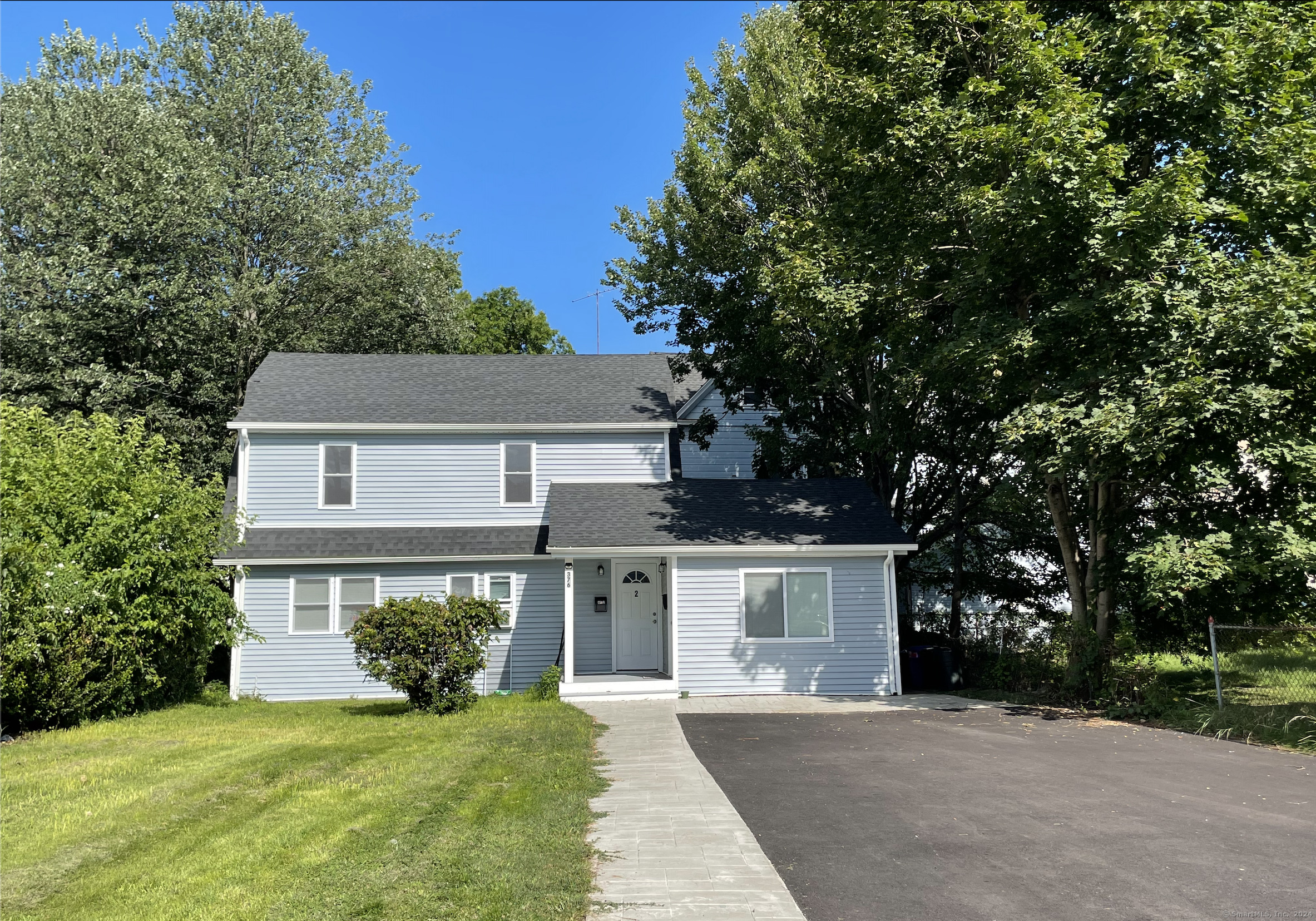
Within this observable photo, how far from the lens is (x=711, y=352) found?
24.2 m

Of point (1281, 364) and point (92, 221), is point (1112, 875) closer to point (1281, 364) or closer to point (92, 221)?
point (1281, 364)

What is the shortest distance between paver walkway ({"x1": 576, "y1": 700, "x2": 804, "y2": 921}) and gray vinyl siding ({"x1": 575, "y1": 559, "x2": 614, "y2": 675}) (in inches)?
344

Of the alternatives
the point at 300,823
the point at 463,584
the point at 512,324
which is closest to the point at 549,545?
the point at 463,584

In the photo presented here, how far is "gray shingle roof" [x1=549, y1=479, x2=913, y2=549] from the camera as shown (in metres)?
17.6

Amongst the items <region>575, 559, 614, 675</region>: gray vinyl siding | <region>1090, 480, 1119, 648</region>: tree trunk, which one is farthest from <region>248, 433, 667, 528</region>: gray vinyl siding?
<region>1090, 480, 1119, 648</region>: tree trunk

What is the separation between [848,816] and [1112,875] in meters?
2.20

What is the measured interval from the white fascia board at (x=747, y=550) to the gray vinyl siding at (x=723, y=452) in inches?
360

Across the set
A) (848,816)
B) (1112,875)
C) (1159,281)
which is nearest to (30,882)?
(848,816)

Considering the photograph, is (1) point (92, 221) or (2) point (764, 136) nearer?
(2) point (764, 136)

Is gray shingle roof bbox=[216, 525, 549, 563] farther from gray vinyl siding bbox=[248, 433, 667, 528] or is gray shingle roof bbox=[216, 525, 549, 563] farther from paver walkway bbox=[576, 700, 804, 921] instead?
paver walkway bbox=[576, 700, 804, 921]

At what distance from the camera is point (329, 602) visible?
1908 centimetres

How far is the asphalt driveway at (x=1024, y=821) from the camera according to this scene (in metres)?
5.69

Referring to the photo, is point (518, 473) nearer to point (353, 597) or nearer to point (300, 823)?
point (353, 597)

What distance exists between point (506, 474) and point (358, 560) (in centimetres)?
369
